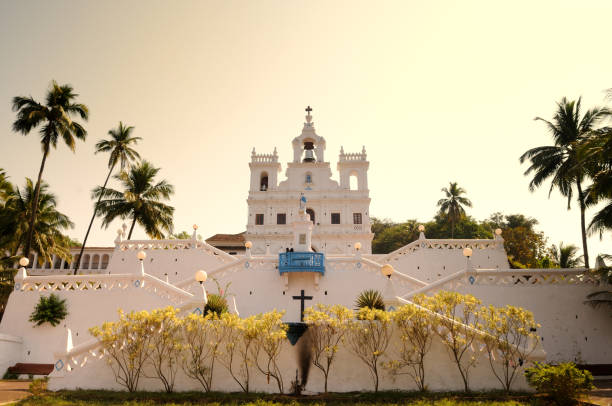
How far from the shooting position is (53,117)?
23.5 metres

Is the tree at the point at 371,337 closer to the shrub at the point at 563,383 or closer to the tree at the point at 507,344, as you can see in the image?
the tree at the point at 507,344

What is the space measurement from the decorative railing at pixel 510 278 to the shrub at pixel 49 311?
46.0ft

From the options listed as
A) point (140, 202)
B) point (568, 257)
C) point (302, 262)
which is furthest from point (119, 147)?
point (568, 257)

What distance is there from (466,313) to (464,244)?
13983 mm

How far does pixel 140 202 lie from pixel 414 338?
25.5 metres

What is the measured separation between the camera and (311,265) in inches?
743

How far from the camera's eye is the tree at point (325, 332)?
1039cm

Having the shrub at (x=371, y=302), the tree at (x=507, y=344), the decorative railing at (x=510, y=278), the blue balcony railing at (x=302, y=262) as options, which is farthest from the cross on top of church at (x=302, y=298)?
the tree at (x=507, y=344)

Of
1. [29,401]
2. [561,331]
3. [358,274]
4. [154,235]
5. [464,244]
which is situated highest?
[154,235]

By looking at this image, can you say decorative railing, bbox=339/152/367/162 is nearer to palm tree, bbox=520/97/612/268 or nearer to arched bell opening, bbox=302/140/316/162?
arched bell opening, bbox=302/140/316/162

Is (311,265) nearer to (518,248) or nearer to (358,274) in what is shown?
(358,274)

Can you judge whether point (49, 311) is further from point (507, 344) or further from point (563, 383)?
point (563, 383)

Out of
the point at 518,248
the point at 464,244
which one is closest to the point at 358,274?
the point at 464,244

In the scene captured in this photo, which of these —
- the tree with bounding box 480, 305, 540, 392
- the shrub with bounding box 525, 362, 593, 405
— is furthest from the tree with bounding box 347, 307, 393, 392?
the shrub with bounding box 525, 362, 593, 405
